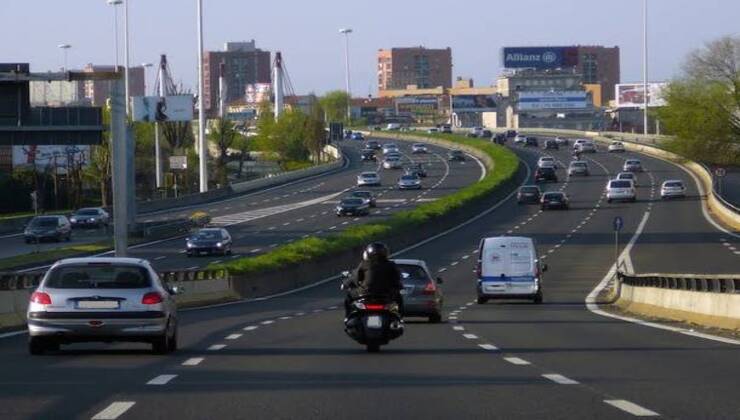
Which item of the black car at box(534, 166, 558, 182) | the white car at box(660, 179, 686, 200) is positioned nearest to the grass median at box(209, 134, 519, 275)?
the black car at box(534, 166, 558, 182)

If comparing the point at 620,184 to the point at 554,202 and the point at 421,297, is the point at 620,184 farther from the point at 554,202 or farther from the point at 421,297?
the point at 421,297

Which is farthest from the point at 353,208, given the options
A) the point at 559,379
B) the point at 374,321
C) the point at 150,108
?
the point at 559,379

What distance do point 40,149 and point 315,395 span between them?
112159 mm

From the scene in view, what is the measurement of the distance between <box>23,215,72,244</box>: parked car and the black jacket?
55.3 metres

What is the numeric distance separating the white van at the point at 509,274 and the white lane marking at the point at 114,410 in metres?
29.0

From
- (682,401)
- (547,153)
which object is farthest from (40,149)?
(682,401)

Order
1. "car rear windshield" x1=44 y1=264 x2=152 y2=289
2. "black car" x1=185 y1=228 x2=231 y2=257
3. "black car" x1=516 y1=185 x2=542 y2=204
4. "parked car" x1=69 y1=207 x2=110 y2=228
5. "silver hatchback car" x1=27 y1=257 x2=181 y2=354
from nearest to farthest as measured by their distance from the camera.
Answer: "silver hatchback car" x1=27 y1=257 x2=181 y2=354 < "car rear windshield" x1=44 y1=264 x2=152 y2=289 < "black car" x1=185 y1=228 x2=231 y2=257 < "parked car" x1=69 y1=207 x2=110 y2=228 < "black car" x1=516 y1=185 x2=542 y2=204

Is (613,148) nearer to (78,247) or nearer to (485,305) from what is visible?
(78,247)

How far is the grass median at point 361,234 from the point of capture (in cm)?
4955

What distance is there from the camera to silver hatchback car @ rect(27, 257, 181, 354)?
62.3ft

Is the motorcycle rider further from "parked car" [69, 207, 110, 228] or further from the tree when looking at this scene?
the tree

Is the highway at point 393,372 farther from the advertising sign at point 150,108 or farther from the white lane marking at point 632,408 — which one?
the advertising sign at point 150,108

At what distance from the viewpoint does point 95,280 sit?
19781mm

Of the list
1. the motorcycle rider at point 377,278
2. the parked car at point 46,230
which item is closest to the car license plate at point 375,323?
the motorcycle rider at point 377,278
